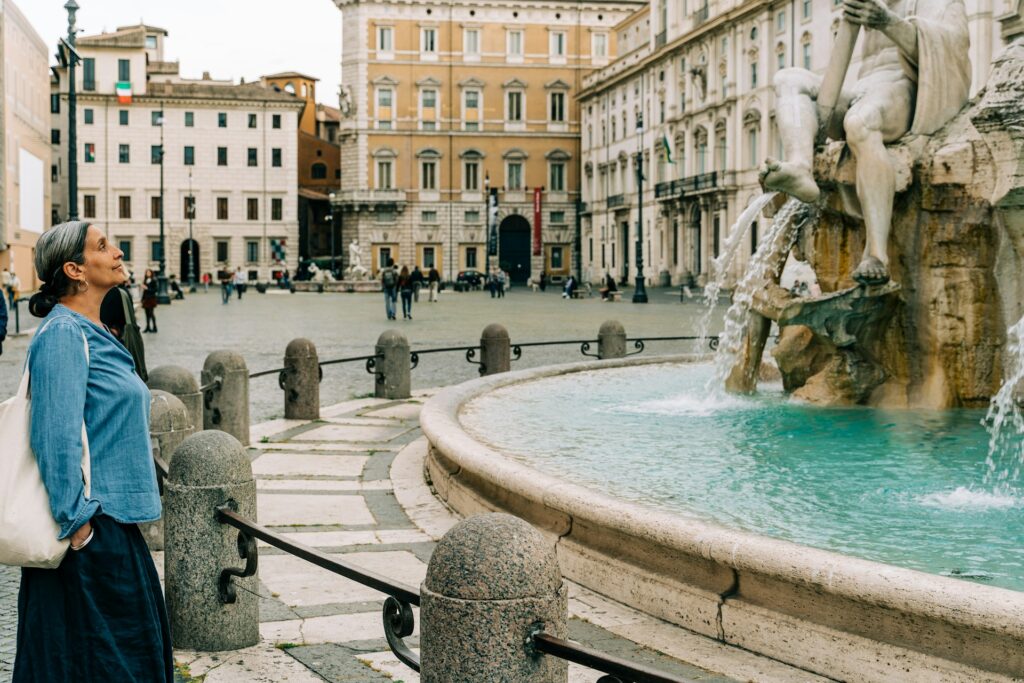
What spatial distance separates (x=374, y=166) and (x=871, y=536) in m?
69.3

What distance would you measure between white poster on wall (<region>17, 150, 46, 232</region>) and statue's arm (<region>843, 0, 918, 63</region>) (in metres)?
46.9

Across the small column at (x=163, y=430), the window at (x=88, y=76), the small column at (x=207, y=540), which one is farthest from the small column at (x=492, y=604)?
the window at (x=88, y=76)

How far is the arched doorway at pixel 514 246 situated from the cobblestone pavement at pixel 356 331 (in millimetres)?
32676

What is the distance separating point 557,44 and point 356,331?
5302 cm

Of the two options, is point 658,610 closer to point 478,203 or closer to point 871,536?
point 871,536

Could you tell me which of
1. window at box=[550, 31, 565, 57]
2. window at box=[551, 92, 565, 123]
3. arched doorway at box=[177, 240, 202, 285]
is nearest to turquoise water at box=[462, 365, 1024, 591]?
window at box=[551, 92, 565, 123]

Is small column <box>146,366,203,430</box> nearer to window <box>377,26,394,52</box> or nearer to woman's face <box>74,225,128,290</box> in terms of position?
woman's face <box>74,225,128,290</box>

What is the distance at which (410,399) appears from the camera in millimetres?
12484

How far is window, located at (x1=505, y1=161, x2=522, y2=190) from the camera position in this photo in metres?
74.4

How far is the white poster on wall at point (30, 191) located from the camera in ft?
166

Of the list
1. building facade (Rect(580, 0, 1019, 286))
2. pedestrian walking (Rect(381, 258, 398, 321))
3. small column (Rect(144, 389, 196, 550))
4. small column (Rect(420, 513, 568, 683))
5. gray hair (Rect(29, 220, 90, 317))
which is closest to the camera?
small column (Rect(420, 513, 568, 683))

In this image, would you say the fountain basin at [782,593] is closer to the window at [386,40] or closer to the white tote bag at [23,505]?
the white tote bag at [23,505]

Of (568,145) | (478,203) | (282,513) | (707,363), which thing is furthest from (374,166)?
(282,513)

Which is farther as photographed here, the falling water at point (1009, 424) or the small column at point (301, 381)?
the small column at point (301, 381)
